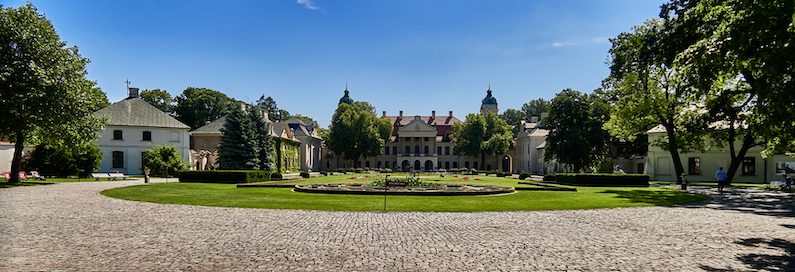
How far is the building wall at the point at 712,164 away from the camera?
45375 millimetres

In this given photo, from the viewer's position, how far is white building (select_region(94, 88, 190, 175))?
174ft

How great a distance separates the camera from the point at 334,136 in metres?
89.2

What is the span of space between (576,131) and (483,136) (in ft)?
134

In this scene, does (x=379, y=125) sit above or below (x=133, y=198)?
above

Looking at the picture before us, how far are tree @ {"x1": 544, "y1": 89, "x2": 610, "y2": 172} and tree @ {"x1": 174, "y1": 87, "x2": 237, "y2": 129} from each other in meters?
49.8

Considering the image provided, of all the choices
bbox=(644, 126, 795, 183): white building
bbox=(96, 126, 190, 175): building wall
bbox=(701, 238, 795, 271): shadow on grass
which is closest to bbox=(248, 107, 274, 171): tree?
bbox=(96, 126, 190, 175): building wall

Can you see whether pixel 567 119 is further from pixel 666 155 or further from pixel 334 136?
pixel 334 136

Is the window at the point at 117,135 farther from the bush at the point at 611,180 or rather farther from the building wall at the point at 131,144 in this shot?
the bush at the point at 611,180

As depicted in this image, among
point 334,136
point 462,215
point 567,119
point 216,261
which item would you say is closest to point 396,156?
point 334,136

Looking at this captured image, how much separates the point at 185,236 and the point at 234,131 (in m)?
39.1

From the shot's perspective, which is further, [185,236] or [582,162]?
[582,162]

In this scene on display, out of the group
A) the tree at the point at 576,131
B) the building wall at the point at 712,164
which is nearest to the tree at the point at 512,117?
the tree at the point at 576,131

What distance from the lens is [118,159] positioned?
53250mm

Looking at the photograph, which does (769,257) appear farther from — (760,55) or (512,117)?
(512,117)
